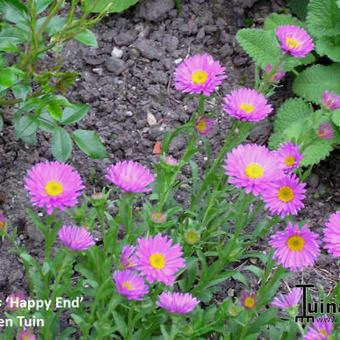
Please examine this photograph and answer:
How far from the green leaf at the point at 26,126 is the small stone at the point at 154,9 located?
0.99 meters

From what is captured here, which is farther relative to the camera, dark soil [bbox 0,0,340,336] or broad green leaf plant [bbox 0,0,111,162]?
dark soil [bbox 0,0,340,336]

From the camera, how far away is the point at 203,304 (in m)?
2.09

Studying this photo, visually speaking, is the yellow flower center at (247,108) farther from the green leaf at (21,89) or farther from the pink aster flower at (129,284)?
the green leaf at (21,89)

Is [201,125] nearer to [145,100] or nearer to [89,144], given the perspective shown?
[89,144]

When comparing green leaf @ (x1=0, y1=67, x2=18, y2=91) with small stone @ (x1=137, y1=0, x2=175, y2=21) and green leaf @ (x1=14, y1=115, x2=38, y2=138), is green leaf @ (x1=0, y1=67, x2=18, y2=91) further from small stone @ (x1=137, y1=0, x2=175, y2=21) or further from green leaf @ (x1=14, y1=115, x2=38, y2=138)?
small stone @ (x1=137, y1=0, x2=175, y2=21)

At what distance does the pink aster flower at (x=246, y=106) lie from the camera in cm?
169

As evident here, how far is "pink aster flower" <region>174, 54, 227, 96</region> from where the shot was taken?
1777 millimetres

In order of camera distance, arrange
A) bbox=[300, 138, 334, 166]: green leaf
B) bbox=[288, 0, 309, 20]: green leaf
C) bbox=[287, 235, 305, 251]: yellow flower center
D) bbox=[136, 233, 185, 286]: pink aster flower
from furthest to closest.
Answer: bbox=[288, 0, 309, 20]: green leaf → bbox=[300, 138, 334, 166]: green leaf → bbox=[287, 235, 305, 251]: yellow flower center → bbox=[136, 233, 185, 286]: pink aster flower

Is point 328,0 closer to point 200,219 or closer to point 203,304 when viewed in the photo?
point 200,219

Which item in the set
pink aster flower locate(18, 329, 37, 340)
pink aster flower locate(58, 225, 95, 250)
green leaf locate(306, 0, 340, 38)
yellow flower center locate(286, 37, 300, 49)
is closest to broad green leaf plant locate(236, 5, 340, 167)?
green leaf locate(306, 0, 340, 38)

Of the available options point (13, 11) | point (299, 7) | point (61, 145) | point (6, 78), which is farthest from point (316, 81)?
point (6, 78)

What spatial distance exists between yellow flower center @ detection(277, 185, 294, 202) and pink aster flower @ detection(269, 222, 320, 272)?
0.07 meters

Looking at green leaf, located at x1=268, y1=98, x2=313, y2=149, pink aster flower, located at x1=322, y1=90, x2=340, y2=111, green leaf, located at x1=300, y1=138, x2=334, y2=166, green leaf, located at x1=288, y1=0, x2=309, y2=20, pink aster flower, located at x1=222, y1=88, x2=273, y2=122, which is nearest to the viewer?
pink aster flower, located at x1=222, y1=88, x2=273, y2=122

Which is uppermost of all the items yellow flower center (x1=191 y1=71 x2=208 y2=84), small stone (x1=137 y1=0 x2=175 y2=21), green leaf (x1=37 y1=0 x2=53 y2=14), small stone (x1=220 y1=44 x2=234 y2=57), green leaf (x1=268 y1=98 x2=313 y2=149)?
small stone (x1=137 y1=0 x2=175 y2=21)
